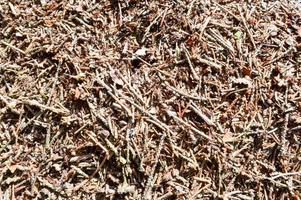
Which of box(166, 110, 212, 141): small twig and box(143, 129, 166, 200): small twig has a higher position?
box(166, 110, 212, 141): small twig

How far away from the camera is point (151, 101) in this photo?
2047 millimetres

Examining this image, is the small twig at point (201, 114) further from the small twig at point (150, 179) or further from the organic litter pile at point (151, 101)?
the small twig at point (150, 179)

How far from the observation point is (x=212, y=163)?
6.55 feet

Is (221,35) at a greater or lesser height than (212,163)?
greater

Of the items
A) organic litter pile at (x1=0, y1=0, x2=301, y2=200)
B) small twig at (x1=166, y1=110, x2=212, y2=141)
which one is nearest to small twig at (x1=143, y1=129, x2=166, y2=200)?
organic litter pile at (x1=0, y1=0, x2=301, y2=200)

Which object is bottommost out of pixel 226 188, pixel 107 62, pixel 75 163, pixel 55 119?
pixel 226 188

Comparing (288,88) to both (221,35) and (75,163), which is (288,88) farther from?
(75,163)

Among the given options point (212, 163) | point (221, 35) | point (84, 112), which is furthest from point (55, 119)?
point (221, 35)

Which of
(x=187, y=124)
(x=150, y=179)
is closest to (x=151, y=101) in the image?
(x=187, y=124)

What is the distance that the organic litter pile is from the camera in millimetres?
1988

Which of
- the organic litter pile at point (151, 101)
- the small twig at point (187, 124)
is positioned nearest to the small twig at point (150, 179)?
the organic litter pile at point (151, 101)

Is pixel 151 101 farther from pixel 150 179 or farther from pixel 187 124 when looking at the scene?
pixel 150 179

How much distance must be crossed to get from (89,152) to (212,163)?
535 millimetres

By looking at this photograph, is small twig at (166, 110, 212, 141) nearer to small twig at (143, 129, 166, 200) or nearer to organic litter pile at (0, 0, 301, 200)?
organic litter pile at (0, 0, 301, 200)
